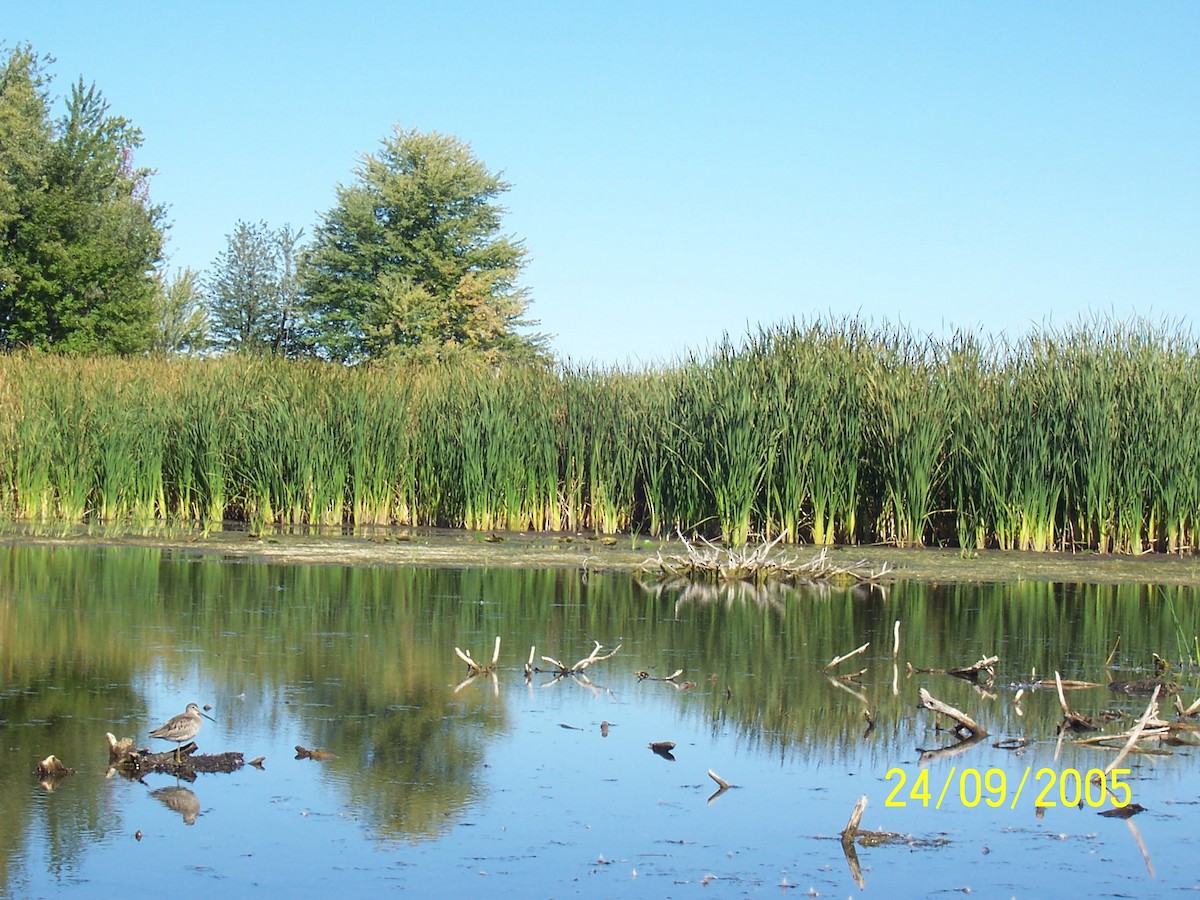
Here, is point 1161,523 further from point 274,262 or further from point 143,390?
point 274,262

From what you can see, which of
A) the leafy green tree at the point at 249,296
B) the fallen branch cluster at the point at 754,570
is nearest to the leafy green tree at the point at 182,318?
the leafy green tree at the point at 249,296

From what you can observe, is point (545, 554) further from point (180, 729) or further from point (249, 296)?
point (249, 296)

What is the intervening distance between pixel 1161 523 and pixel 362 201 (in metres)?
37.3

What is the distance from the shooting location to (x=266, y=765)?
545 centimetres

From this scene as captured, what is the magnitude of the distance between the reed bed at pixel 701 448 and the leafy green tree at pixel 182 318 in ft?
101

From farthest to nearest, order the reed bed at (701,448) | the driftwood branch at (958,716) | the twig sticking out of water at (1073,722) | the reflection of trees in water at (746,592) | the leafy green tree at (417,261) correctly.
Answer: the leafy green tree at (417,261)
the reed bed at (701,448)
the reflection of trees in water at (746,592)
the twig sticking out of water at (1073,722)
the driftwood branch at (958,716)

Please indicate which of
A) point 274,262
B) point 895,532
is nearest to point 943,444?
point 895,532

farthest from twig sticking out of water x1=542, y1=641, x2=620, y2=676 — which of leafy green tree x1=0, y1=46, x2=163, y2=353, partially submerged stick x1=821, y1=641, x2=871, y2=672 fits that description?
leafy green tree x1=0, y1=46, x2=163, y2=353

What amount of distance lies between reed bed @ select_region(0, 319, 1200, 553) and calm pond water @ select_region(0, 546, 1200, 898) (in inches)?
185

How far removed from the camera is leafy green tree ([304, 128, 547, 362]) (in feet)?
151

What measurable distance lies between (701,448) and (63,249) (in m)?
24.3

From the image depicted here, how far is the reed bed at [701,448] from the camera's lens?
14.7 meters

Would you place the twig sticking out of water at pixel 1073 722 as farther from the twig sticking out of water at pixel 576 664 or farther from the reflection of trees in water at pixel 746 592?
the reflection of trees in water at pixel 746 592
